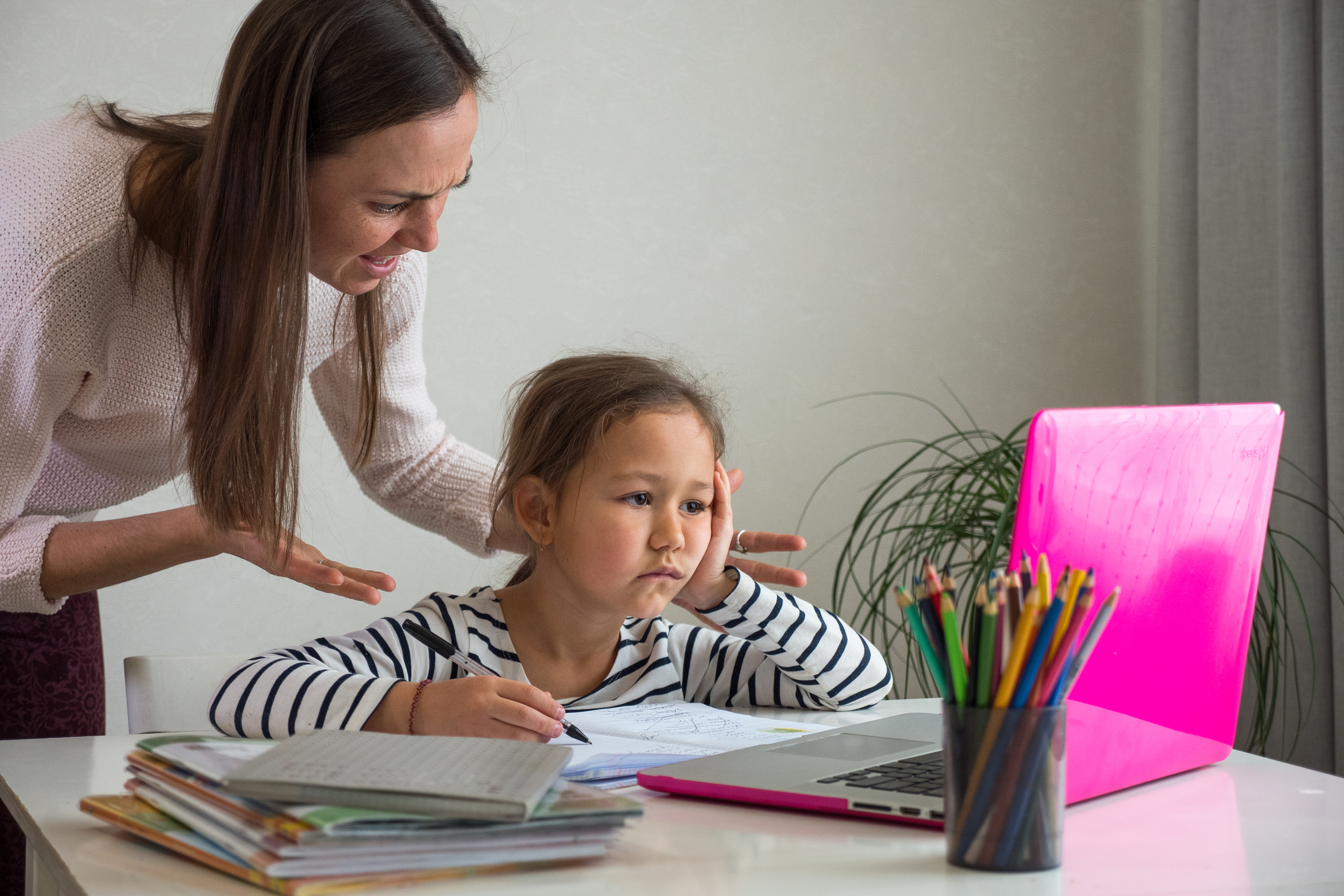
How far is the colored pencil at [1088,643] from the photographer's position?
22.0 inches

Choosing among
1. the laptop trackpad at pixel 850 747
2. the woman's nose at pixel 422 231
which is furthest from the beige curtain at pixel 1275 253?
the woman's nose at pixel 422 231

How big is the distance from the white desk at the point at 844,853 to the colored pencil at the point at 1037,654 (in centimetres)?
9

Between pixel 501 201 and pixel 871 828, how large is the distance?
1665 millimetres

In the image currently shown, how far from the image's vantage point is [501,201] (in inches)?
84.8

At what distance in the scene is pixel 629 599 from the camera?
112 cm

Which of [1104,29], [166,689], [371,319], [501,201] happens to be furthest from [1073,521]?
[1104,29]

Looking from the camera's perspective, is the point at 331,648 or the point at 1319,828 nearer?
the point at 1319,828

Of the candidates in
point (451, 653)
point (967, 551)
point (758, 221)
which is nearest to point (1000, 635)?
point (451, 653)

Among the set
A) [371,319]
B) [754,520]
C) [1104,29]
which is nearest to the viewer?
[371,319]

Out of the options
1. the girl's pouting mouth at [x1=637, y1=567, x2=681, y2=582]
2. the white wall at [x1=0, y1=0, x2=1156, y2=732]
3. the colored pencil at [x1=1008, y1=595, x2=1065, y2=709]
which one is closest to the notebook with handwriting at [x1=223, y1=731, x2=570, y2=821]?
the colored pencil at [x1=1008, y1=595, x2=1065, y2=709]

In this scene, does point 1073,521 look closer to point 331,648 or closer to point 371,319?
point 331,648

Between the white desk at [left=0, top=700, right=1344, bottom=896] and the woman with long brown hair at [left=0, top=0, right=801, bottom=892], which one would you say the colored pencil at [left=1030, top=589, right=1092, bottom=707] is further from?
the woman with long brown hair at [left=0, top=0, right=801, bottom=892]

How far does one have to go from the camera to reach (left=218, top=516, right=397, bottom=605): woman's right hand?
910mm

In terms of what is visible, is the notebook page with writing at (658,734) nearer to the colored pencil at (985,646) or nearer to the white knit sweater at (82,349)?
the colored pencil at (985,646)
